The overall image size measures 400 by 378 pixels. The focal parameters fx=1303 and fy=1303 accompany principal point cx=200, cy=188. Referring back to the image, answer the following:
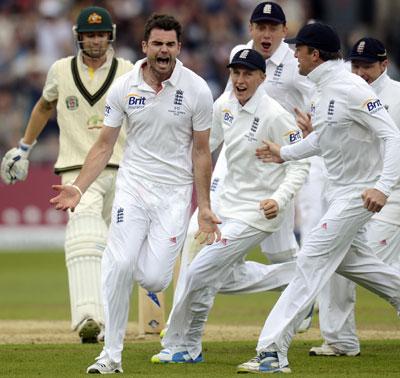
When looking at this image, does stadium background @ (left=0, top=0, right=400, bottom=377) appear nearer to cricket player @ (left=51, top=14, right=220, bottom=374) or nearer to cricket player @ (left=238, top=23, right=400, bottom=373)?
cricket player @ (left=238, top=23, right=400, bottom=373)

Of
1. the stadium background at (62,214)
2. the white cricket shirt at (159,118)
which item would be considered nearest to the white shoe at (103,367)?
the stadium background at (62,214)

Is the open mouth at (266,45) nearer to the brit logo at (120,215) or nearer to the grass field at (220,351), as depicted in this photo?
the grass field at (220,351)

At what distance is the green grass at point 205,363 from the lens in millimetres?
8734

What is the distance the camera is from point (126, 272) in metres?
8.66

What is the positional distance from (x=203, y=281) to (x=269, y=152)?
1.06m

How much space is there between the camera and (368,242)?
10.3 m

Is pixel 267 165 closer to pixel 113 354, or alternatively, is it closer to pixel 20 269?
pixel 113 354

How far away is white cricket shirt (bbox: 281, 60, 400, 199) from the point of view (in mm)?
8758

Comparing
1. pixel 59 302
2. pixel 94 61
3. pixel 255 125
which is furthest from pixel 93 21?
pixel 59 302

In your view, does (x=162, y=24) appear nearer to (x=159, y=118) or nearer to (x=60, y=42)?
(x=159, y=118)

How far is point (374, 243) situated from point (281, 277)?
2.62ft

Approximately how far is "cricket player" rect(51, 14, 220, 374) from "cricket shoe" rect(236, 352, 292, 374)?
783 millimetres

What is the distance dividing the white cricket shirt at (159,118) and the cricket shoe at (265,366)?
54.3 inches

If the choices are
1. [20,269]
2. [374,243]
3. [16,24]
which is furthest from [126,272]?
[16,24]
